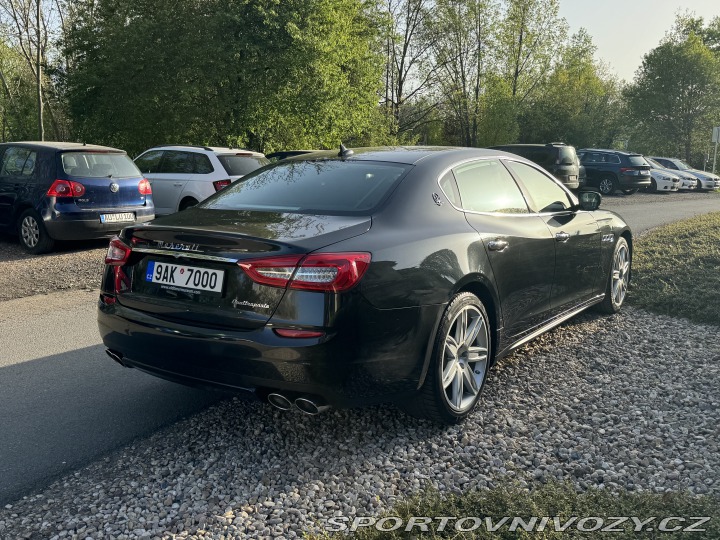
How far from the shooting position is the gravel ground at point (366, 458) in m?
2.87

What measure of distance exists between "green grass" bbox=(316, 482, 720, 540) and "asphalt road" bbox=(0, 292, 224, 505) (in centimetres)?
156

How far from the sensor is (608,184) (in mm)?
26359

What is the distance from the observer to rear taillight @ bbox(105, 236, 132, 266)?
371cm

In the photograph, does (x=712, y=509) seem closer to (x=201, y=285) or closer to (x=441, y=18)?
(x=201, y=285)

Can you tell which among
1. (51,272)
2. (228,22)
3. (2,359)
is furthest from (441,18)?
(2,359)

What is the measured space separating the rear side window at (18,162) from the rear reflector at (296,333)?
28.0 ft

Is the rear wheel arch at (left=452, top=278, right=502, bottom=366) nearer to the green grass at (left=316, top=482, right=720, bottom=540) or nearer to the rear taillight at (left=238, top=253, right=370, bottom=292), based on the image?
the rear taillight at (left=238, top=253, right=370, bottom=292)

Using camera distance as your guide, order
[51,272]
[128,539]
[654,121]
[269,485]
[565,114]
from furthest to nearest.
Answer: [654,121]
[565,114]
[51,272]
[269,485]
[128,539]

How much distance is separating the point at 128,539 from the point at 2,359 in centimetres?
305

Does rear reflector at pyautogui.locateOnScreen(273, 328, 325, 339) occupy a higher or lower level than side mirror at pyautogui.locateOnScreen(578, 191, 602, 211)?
lower

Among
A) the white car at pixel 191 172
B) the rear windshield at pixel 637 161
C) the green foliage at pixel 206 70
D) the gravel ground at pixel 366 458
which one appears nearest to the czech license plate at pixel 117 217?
the white car at pixel 191 172

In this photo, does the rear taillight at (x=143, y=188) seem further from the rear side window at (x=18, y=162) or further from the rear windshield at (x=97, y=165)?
the rear side window at (x=18, y=162)

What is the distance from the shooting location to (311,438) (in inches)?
144

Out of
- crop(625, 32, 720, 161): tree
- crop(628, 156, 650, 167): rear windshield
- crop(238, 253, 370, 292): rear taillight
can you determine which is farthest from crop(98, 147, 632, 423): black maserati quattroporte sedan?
crop(625, 32, 720, 161): tree
